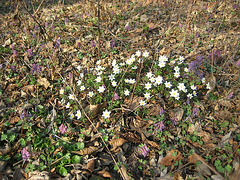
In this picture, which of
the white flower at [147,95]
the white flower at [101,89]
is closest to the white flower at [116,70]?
the white flower at [101,89]

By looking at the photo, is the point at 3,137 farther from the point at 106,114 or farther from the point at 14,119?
the point at 106,114

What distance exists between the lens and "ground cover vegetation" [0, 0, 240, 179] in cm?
229

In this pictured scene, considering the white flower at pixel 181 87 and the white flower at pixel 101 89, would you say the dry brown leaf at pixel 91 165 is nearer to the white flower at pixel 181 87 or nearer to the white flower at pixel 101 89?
the white flower at pixel 101 89

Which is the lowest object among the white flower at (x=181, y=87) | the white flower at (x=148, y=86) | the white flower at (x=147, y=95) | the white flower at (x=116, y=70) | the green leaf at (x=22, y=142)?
the green leaf at (x=22, y=142)

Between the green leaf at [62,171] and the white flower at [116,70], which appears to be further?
the white flower at [116,70]

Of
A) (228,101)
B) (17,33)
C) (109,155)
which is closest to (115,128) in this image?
(109,155)

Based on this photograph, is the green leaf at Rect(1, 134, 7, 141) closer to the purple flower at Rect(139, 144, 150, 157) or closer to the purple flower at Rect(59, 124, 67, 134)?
the purple flower at Rect(59, 124, 67, 134)

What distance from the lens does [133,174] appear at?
2.26 meters

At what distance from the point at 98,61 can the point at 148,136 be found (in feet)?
6.74

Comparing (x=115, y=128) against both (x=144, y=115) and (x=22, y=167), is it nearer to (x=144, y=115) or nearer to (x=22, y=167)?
(x=144, y=115)

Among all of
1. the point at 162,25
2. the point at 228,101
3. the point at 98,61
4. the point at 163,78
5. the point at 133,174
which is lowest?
the point at 133,174

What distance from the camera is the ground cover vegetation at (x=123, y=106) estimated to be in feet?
7.53

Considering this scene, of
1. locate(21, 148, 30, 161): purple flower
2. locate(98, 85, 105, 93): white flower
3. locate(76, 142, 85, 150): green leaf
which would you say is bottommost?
locate(76, 142, 85, 150): green leaf

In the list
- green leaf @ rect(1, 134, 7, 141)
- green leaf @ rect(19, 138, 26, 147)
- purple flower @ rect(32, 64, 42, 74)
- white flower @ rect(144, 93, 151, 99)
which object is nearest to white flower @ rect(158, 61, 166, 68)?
white flower @ rect(144, 93, 151, 99)
